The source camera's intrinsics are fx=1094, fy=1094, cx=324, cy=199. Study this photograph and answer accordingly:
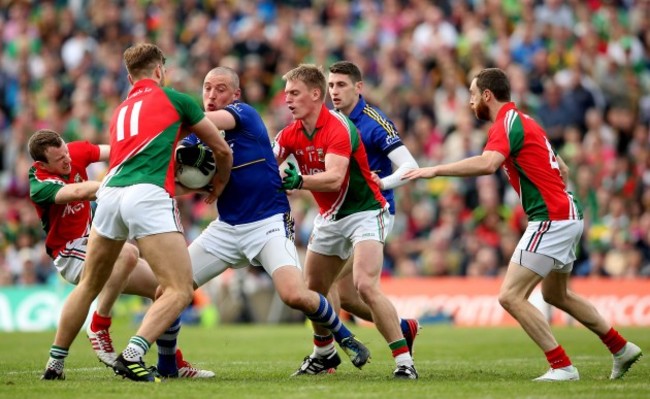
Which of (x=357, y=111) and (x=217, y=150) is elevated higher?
(x=357, y=111)

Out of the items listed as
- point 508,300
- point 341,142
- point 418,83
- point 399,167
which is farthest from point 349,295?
point 418,83

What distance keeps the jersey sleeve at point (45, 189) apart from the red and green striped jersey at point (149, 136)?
1.20 metres

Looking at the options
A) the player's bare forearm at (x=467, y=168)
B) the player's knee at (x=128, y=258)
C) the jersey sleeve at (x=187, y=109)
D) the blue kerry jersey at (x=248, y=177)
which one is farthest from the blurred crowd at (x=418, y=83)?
the jersey sleeve at (x=187, y=109)

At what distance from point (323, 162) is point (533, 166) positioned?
76.4 inches

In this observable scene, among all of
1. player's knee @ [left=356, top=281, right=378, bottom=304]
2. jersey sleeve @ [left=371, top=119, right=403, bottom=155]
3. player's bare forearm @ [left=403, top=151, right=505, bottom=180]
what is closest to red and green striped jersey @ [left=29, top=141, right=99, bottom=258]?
jersey sleeve @ [left=371, top=119, right=403, bottom=155]

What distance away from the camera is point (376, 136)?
10.9 meters

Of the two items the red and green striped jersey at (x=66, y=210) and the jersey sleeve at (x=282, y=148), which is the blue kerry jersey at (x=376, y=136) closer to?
the jersey sleeve at (x=282, y=148)

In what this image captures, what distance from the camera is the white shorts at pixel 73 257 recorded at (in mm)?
10820

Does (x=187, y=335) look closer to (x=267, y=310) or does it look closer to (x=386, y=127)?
(x=267, y=310)

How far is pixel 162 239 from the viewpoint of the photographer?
352 inches

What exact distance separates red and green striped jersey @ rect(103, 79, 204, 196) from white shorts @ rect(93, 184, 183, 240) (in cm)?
8

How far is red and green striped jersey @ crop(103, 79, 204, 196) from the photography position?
909 cm

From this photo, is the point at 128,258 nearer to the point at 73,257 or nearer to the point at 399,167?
the point at 73,257

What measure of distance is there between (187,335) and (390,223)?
7776mm
